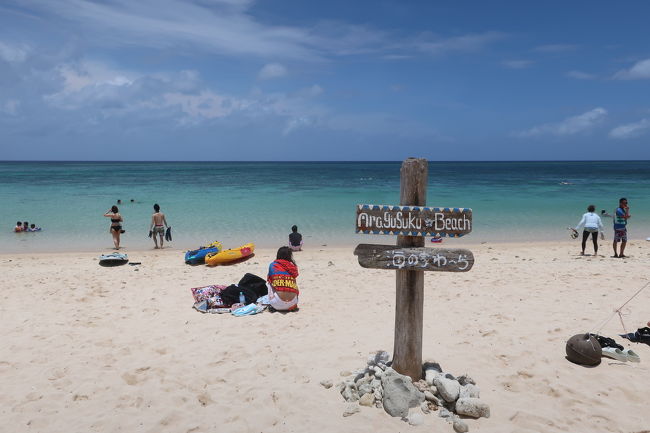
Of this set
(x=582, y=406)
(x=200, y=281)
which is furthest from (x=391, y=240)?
(x=582, y=406)

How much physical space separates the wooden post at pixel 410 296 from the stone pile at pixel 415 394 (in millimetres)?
185

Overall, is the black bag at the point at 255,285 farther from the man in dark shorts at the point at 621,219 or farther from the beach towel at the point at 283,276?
the man in dark shorts at the point at 621,219

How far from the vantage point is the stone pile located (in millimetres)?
4656

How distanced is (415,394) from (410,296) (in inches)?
41.0

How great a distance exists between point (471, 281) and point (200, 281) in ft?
19.6

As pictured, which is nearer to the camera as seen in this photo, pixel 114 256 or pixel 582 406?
pixel 582 406

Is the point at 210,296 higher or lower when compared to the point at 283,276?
lower

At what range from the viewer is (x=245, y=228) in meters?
21.4

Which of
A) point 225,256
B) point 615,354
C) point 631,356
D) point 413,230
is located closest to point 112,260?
point 225,256

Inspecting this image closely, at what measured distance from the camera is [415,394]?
4883 mm

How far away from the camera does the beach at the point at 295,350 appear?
4727mm

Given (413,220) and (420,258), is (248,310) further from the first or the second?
(413,220)

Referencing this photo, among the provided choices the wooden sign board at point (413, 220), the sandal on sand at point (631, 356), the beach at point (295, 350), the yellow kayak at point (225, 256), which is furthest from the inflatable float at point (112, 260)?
the sandal on sand at point (631, 356)

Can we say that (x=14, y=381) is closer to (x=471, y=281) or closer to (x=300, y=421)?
(x=300, y=421)
